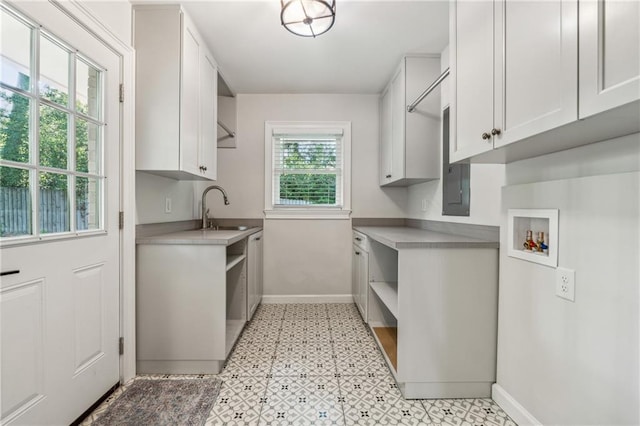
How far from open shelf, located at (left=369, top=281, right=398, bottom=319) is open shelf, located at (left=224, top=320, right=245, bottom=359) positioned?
1.15 metres

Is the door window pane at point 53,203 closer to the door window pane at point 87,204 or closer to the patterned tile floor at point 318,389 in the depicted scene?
the door window pane at point 87,204

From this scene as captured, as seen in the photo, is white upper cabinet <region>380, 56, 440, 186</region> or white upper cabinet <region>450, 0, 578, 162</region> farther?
white upper cabinet <region>380, 56, 440, 186</region>

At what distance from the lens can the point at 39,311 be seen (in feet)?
4.11

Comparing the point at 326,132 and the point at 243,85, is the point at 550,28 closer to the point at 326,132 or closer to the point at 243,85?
the point at 326,132

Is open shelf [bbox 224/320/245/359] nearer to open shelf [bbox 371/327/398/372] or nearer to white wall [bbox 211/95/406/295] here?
white wall [bbox 211/95/406/295]

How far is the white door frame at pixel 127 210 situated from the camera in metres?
1.78

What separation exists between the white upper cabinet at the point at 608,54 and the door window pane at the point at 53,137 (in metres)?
2.04

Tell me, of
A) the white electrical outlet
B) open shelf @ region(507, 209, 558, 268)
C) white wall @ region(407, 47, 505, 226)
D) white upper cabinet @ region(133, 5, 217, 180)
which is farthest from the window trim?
the white electrical outlet

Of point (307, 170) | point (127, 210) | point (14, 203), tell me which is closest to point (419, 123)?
point (307, 170)

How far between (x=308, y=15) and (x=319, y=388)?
227cm

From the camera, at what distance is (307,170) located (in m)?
3.49

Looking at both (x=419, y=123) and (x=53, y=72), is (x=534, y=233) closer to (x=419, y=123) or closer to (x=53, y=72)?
(x=419, y=123)

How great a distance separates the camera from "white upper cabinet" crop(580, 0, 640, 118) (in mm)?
738

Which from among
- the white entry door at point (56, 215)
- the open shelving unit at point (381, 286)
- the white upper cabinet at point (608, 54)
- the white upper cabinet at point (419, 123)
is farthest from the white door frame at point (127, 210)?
the white upper cabinet at point (608, 54)
